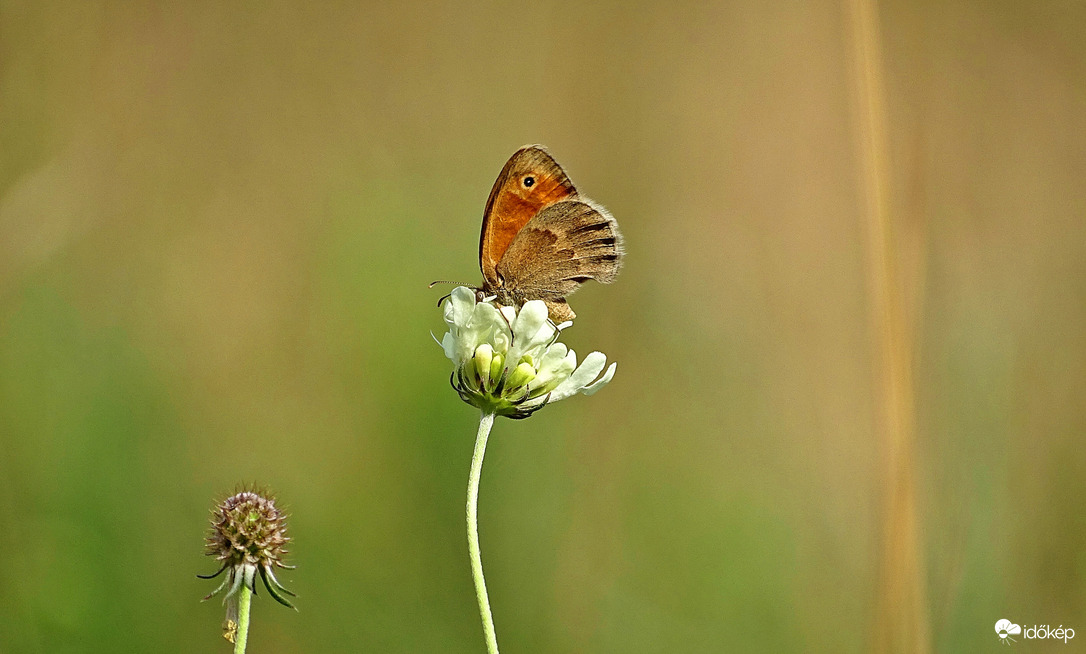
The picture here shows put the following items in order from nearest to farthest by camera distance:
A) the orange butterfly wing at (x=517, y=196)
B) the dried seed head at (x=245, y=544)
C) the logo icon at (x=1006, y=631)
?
the dried seed head at (x=245, y=544)
the orange butterfly wing at (x=517, y=196)
the logo icon at (x=1006, y=631)

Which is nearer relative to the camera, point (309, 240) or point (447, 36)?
point (309, 240)

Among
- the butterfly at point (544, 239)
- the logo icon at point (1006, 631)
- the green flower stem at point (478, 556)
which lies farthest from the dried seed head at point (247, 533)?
the logo icon at point (1006, 631)

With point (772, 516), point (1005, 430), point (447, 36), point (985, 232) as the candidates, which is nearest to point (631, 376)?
point (772, 516)

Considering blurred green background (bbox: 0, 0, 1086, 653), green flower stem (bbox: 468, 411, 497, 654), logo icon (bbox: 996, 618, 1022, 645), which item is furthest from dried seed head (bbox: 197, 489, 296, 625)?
logo icon (bbox: 996, 618, 1022, 645)

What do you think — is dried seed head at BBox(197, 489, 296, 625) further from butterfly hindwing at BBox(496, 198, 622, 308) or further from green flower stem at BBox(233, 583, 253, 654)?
butterfly hindwing at BBox(496, 198, 622, 308)

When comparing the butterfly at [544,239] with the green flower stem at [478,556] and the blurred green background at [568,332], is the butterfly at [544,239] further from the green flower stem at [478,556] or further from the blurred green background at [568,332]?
the blurred green background at [568,332]

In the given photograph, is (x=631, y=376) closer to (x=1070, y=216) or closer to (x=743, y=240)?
(x=743, y=240)
